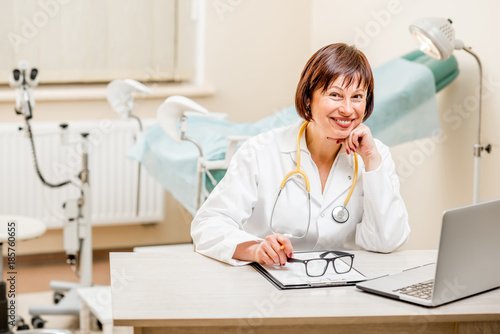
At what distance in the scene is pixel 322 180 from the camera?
6.32 feet

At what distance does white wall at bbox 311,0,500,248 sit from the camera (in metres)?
Answer: 2.82

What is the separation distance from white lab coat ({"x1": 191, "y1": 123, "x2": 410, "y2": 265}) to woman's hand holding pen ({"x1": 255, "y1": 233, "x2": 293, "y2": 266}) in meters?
0.18

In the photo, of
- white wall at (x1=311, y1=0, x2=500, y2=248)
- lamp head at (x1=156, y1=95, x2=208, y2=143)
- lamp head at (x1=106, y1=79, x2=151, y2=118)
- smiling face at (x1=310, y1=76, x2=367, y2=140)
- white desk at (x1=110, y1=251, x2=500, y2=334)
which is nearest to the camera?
white desk at (x1=110, y1=251, x2=500, y2=334)

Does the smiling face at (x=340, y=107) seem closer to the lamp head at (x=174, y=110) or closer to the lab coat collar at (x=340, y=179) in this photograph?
the lab coat collar at (x=340, y=179)

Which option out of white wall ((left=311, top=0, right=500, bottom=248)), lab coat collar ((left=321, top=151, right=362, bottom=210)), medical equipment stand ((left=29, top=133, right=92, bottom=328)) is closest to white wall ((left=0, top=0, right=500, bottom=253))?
white wall ((left=311, top=0, right=500, bottom=248))

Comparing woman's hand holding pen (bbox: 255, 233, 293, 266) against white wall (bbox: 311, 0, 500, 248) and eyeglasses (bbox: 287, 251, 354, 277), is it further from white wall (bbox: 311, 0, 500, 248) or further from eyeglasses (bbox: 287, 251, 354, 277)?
white wall (bbox: 311, 0, 500, 248)

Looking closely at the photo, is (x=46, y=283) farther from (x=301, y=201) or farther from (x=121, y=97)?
(x=301, y=201)

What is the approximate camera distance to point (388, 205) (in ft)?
6.04

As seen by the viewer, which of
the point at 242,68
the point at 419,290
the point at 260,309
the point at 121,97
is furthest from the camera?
the point at 242,68

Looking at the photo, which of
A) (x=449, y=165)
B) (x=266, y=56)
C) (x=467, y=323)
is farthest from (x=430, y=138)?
(x=467, y=323)

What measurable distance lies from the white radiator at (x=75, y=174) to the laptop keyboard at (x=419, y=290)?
2.59m

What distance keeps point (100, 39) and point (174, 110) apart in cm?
163

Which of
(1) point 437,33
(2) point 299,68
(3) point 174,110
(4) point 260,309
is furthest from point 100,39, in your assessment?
(4) point 260,309

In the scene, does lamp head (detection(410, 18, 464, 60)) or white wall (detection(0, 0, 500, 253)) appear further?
white wall (detection(0, 0, 500, 253))
